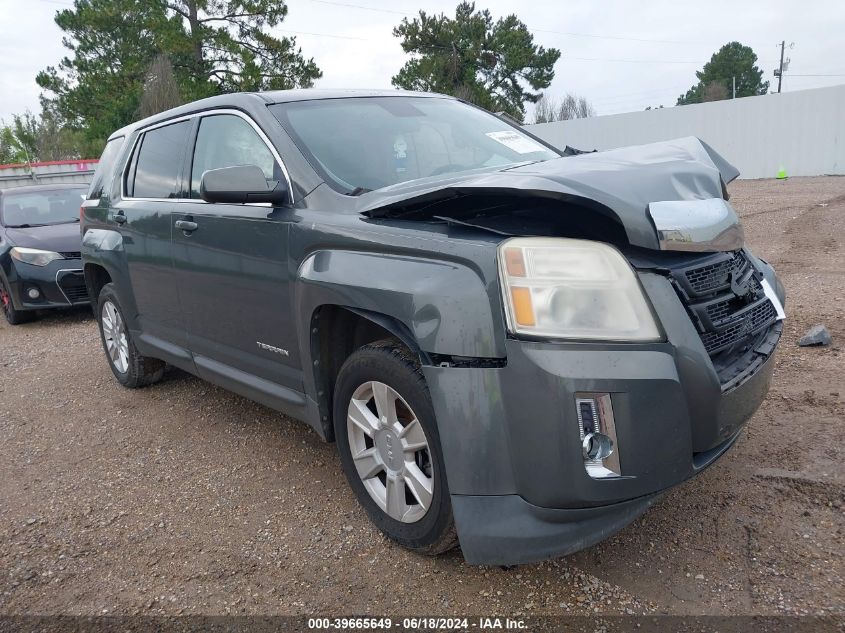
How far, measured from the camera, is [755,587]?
Answer: 7.25 feet

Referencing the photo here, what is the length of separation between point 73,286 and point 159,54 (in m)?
23.3

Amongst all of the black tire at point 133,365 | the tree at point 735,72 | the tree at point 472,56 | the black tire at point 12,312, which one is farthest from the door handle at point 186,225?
A: the tree at point 735,72

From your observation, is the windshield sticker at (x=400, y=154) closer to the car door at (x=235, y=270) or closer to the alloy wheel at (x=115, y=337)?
the car door at (x=235, y=270)

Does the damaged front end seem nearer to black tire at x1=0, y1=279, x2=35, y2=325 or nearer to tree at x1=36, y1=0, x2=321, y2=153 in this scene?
black tire at x1=0, y1=279, x2=35, y2=325

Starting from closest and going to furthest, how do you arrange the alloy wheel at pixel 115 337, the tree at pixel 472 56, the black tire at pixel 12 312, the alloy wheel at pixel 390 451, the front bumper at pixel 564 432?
the front bumper at pixel 564 432 < the alloy wheel at pixel 390 451 < the alloy wheel at pixel 115 337 < the black tire at pixel 12 312 < the tree at pixel 472 56

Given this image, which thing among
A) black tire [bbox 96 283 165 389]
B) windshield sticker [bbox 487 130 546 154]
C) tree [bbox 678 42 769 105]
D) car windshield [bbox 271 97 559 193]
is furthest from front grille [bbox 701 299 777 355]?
tree [bbox 678 42 769 105]

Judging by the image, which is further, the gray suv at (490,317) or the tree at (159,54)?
the tree at (159,54)

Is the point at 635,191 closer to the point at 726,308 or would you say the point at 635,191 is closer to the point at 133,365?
the point at 726,308

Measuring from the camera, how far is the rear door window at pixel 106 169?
15.7 feet

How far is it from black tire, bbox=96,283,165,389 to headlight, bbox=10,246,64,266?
2951 mm

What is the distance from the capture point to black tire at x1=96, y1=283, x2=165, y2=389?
185 inches

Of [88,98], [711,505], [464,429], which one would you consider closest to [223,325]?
[464,429]

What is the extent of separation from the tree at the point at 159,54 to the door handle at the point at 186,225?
78.0ft

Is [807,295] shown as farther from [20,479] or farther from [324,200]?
[20,479]
